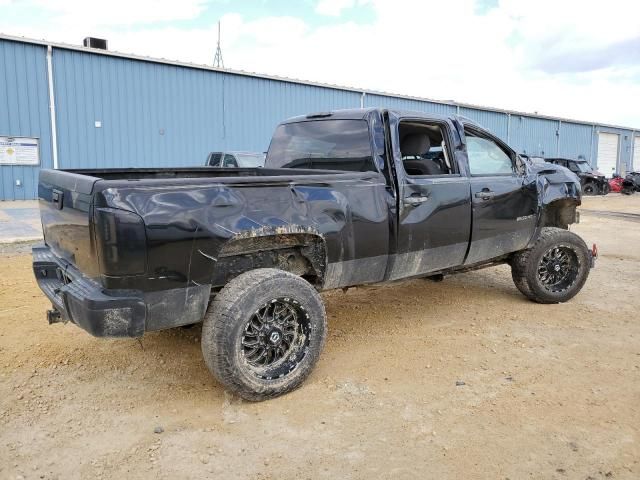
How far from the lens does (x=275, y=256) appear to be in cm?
379

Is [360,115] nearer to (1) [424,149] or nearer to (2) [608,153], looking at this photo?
(1) [424,149]

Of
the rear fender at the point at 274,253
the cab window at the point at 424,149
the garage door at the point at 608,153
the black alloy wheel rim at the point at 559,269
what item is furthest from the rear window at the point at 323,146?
the garage door at the point at 608,153

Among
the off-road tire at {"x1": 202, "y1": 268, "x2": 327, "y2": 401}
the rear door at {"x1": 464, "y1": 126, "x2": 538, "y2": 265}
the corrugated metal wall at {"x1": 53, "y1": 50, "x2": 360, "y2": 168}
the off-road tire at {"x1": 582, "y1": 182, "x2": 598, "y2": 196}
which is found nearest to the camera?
the off-road tire at {"x1": 202, "y1": 268, "x2": 327, "y2": 401}

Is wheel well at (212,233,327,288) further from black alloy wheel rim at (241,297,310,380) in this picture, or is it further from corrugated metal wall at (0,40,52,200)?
corrugated metal wall at (0,40,52,200)

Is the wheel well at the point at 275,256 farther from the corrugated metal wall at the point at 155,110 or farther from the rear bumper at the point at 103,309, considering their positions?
the corrugated metal wall at the point at 155,110

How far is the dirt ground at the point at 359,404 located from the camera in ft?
9.27

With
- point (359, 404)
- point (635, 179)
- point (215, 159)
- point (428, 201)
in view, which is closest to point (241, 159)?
point (215, 159)

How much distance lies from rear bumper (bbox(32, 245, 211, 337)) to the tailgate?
0.39 ft

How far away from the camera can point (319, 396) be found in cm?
358

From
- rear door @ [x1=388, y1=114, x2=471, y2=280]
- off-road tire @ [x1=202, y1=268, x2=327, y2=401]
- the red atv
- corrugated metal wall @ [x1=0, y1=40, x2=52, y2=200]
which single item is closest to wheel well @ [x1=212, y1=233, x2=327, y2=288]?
off-road tire @ [x1=202, y1=268, x2=327, y2=401]

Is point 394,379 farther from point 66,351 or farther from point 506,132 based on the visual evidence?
point 506,132

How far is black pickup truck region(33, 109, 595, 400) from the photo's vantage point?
2.99 m

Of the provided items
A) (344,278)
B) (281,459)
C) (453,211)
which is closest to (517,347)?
(453,211)

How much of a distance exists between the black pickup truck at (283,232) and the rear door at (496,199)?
2 centimetres
